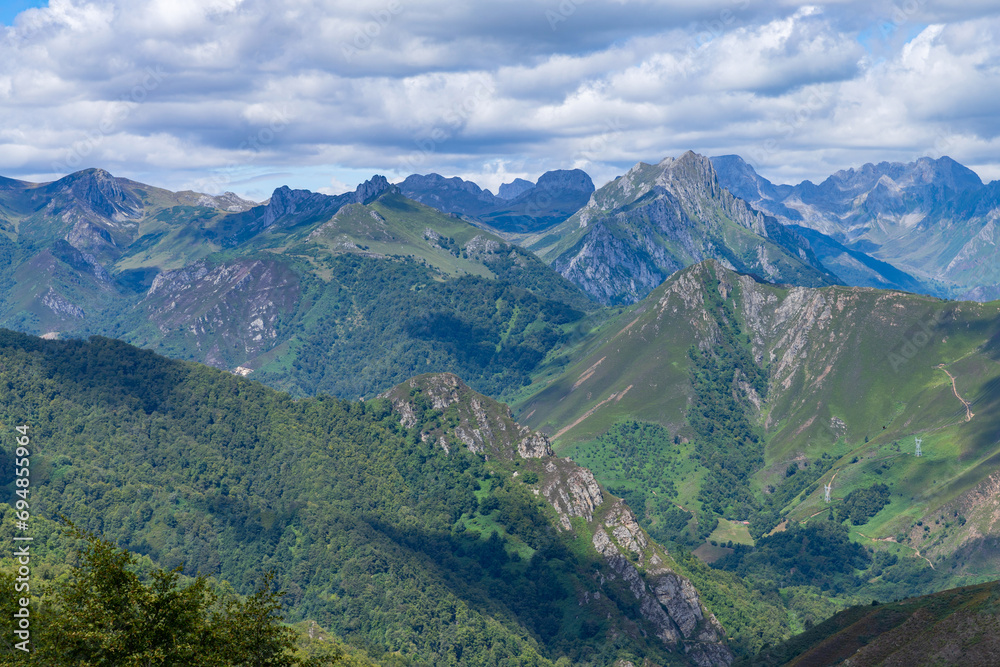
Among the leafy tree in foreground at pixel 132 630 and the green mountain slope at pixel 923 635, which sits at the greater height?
the leafy tree in foreground at pixel 132 630

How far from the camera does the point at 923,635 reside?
16275 centimetres

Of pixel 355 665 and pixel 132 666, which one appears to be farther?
pixel 355 665

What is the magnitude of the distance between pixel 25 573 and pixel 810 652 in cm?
15470

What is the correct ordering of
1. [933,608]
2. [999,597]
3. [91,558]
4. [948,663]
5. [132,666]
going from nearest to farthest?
[132,666], [91,558], [948,663], [999,597], [933,608]

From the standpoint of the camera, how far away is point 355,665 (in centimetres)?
19562

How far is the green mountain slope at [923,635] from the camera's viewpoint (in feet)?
498

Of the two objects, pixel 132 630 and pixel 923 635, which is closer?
pixel 132 630

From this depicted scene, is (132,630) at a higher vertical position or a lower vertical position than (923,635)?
higher

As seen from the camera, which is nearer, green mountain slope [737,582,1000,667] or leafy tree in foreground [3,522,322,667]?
leafy tree in foreground [3,522,322,667]

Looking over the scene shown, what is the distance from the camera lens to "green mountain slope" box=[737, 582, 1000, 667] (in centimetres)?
15188

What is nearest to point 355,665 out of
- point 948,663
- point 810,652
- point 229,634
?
point 810,652

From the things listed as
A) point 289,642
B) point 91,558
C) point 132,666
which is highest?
point 91,558

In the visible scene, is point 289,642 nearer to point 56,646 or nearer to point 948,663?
point 56,646

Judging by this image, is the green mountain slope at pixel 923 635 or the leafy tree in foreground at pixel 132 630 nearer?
the leafy tree in foreground at pixel 132 630
